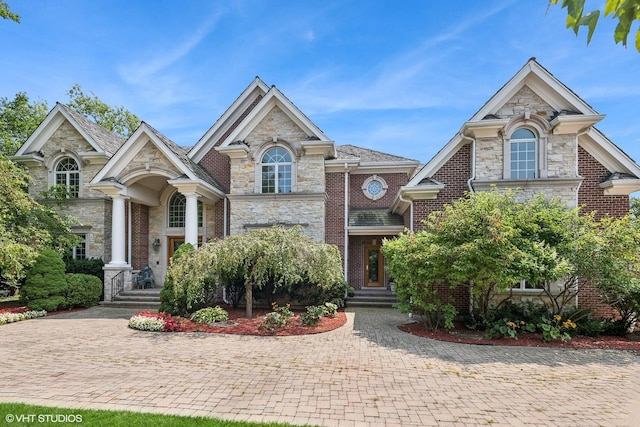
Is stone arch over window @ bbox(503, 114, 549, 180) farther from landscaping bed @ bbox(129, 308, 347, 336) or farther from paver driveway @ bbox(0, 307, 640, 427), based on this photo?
landscaping bed @ bbox(129, 308, 347, 336)

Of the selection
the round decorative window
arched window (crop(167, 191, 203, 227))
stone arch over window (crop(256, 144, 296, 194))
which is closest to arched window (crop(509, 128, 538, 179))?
the round decorative window

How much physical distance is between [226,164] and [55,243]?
7.58m

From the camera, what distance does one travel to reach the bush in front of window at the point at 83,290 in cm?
1209

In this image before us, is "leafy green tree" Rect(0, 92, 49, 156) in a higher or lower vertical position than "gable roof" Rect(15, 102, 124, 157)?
higher

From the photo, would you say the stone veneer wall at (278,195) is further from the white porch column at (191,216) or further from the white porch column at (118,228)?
the white porch column at (118,228)

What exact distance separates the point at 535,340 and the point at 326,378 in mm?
5888

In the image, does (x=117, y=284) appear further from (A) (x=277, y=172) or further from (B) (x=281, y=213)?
(A) (x=277, y=172)

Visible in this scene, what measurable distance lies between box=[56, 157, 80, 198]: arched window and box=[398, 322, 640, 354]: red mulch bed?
1554 centimetres

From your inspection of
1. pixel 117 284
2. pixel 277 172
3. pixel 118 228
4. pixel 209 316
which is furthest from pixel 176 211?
pixel 209 316

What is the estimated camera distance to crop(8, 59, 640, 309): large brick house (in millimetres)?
10445

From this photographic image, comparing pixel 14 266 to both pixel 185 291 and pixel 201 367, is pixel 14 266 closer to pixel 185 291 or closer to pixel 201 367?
pixel 185 291

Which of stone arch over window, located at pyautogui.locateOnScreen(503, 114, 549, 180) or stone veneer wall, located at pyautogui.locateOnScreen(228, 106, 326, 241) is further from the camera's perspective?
stone veneer wall, located at pyautogui.locateOnScreen(228, 106, 326, 241)

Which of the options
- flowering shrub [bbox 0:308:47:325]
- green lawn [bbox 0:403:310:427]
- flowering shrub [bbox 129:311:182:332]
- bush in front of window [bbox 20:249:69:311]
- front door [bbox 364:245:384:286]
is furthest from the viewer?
front door [bbox 364:245:384:286]

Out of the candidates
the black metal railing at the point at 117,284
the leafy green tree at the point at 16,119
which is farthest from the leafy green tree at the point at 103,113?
the black metal railing at the point at 117,284
